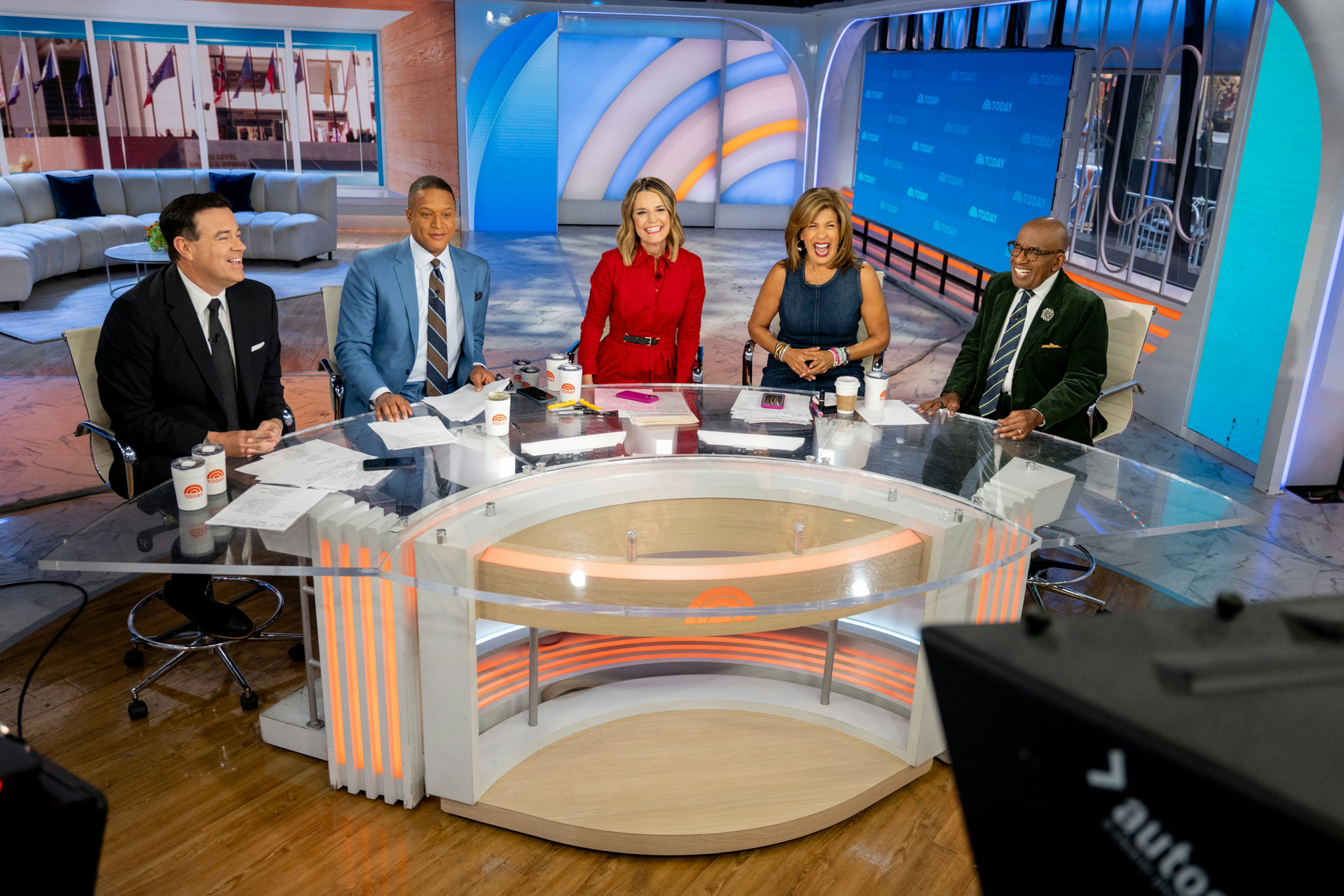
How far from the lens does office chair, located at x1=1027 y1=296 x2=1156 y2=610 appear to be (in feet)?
11.4

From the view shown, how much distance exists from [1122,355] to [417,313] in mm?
2504

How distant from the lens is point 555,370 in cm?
295

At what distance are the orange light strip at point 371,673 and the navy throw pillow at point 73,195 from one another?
8.30 meters

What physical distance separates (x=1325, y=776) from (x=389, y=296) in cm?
330

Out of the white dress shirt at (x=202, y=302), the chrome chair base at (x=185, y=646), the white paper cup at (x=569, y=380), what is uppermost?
the white dress shirt at (x=202, y=302)

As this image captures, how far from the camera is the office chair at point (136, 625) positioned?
2.80 meters

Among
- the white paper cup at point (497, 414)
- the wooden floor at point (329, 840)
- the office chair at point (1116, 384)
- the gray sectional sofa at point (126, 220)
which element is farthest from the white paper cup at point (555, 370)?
the gray sectional sofa at point (126, 220)

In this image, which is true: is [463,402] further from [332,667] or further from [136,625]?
[136,625]

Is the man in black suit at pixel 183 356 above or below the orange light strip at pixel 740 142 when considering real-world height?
below

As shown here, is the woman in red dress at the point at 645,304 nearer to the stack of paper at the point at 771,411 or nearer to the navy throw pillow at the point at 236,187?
the stack of paper at the point at 771,411

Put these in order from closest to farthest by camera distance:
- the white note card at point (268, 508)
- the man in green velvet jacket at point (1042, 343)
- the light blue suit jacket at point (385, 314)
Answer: the white note card at point (268, 508) → the man in green velvet jacket at point (1042, 343) → the light blue suit jacket at point (385, 314)

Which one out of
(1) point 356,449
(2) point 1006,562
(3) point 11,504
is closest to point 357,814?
(1) point 356,449

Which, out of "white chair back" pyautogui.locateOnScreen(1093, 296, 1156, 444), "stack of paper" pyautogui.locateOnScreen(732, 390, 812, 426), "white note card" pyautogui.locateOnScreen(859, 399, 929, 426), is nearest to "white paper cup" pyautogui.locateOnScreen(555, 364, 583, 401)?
"stack of paper" pyautogui.locateOnScreen(732, 390, 812, 426)

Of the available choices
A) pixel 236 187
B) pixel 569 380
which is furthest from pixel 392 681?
pixel 236 187
